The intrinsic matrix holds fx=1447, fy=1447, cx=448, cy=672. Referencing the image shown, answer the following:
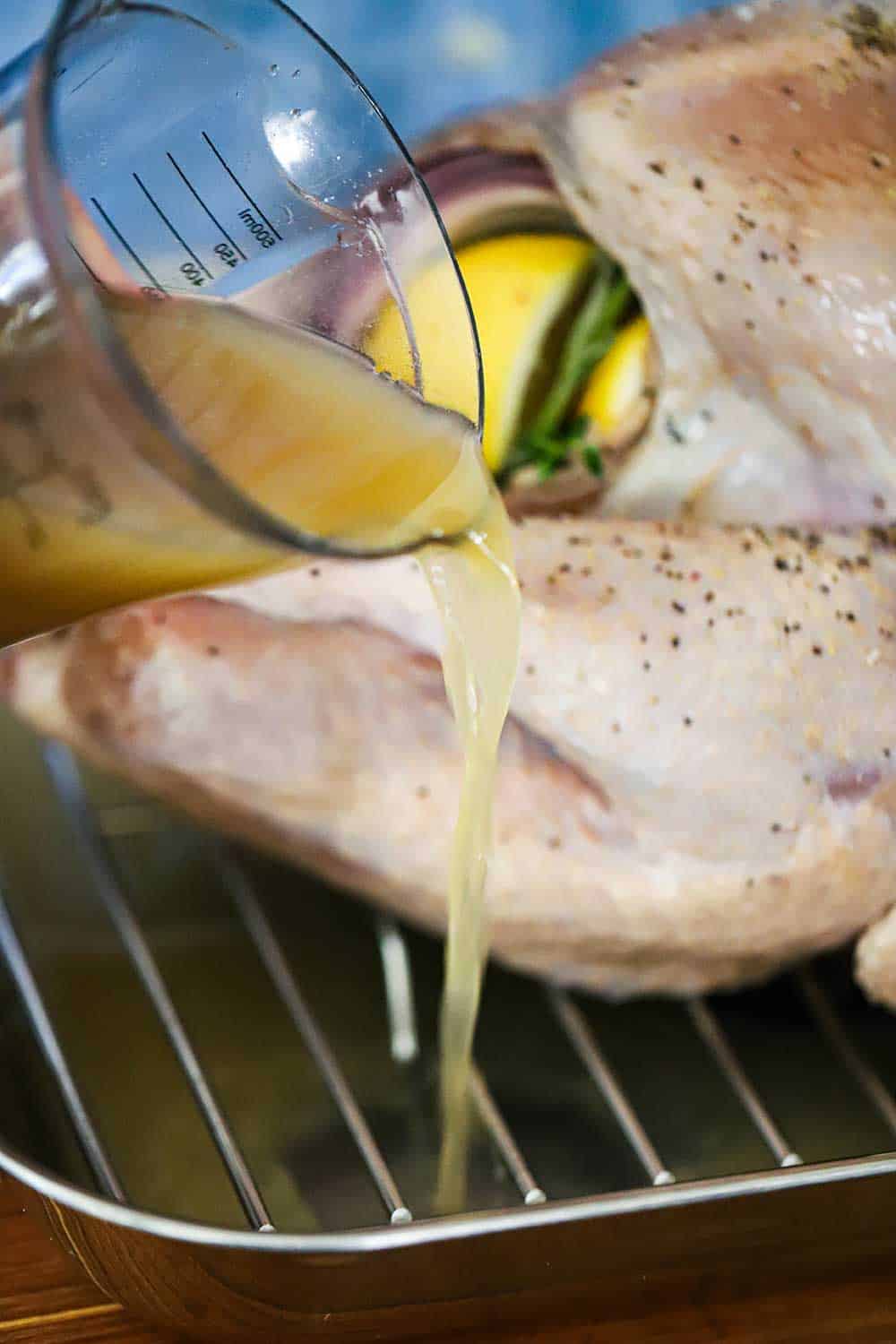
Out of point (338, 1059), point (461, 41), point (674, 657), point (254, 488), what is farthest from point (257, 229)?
point (461, 41)

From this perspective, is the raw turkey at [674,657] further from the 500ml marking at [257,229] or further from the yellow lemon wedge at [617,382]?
the 500ml marking at [257,229]

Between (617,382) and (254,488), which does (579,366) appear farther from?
(254,488)

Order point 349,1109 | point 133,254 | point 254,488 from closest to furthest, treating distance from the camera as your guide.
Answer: point 254,488 → point 133,254 → point 349,1109

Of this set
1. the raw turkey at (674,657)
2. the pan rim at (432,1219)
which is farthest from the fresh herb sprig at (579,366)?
the pan rim at (432,1219)

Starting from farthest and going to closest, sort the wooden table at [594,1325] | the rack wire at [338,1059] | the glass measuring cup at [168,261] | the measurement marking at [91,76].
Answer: the rack wire at [338,1059]
the wooden table at [594,1325]
the measurement marking at [91,76]
the glass measuring cup at [168,261]

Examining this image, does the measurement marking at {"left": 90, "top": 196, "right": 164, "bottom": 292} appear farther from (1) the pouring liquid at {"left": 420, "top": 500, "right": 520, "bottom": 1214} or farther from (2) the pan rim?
(2) the pan rim

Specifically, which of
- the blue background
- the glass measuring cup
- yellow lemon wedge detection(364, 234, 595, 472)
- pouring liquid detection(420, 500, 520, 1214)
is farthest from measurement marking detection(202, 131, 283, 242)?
the blue background
